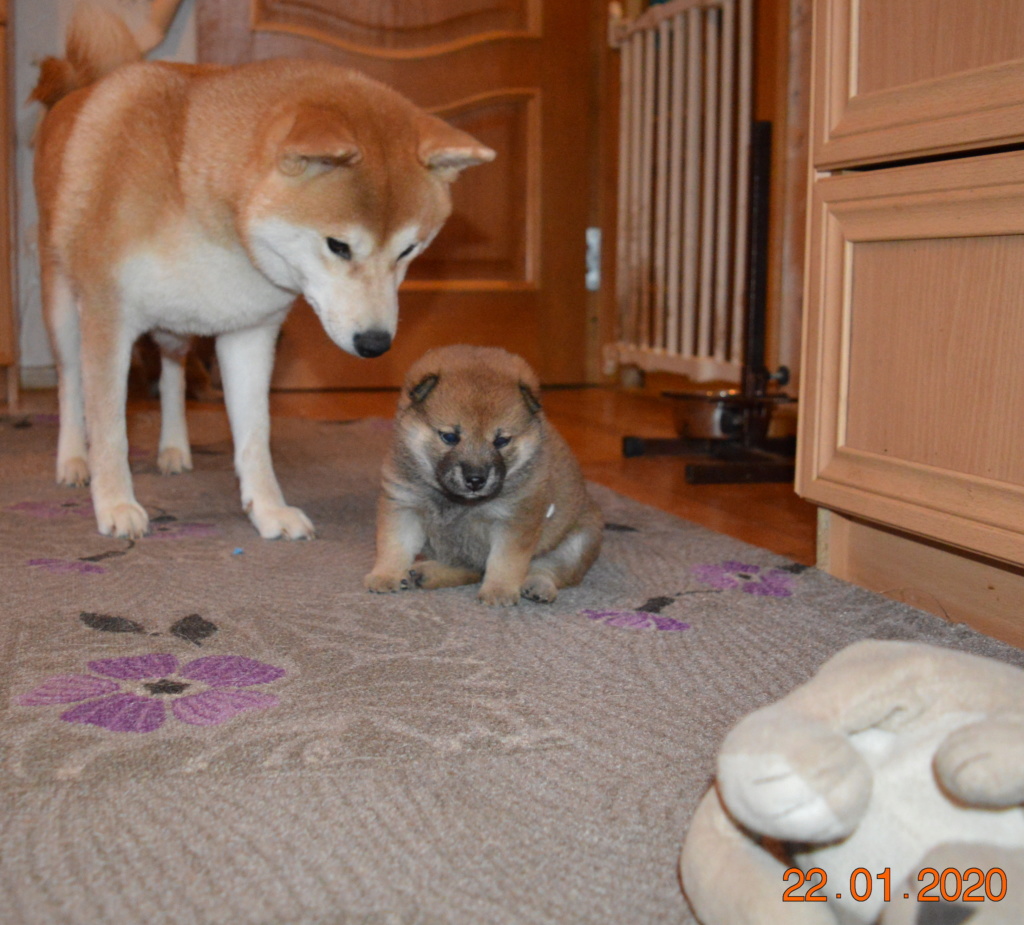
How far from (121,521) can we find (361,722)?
0.95 m

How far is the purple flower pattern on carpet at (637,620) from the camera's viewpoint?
136cm

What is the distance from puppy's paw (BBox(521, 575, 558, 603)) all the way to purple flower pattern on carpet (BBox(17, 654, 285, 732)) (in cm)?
41

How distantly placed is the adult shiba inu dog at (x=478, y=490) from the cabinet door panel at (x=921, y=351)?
0.42 m

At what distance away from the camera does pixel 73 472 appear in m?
Result: 2.28

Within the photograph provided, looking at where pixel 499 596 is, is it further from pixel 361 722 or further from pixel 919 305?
pixel 919 305

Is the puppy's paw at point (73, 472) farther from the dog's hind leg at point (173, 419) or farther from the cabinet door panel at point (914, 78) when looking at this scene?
the cabinet door panel at point (914, 78)

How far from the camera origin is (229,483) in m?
2.36

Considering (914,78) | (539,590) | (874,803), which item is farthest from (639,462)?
(874,803)

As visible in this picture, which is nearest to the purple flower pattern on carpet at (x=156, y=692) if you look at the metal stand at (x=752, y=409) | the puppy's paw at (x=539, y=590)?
the puppy's paw at (x=539, y=590)

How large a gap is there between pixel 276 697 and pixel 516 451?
0.51 meters

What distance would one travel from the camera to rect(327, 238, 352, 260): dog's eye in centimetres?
165

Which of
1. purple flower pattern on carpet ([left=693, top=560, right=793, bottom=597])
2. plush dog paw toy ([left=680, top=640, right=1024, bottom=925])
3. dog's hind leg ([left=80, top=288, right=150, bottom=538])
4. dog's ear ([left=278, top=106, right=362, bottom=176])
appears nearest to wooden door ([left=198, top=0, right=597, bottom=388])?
dog's hind leg ([left=80, top=288, right=150, bottom=538])

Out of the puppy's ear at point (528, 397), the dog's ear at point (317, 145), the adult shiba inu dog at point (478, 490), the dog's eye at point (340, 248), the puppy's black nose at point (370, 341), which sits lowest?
the adult shiba inu dog at point (478, 490)

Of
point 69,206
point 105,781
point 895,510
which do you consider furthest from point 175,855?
point 69,206
